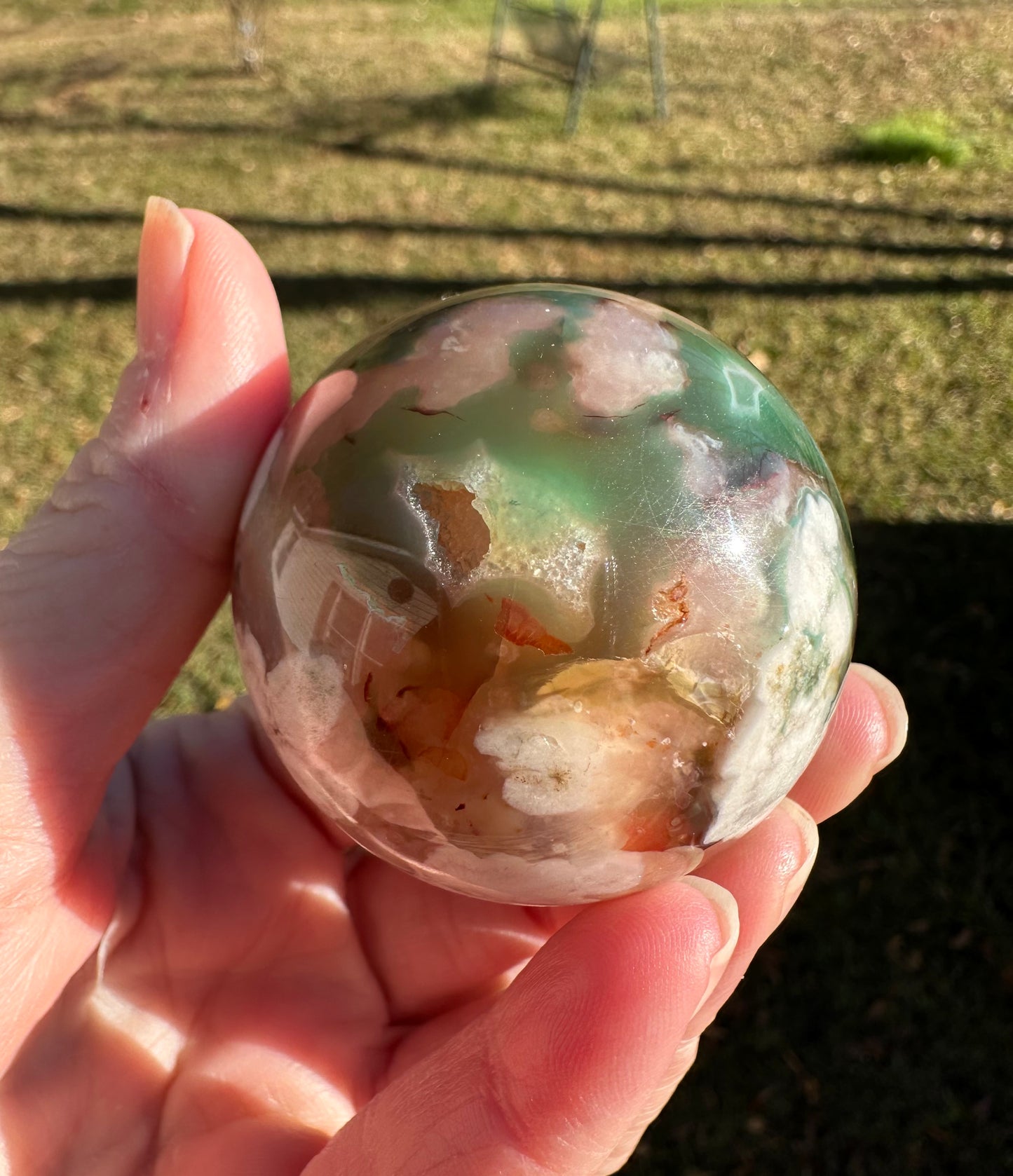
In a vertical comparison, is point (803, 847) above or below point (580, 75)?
below

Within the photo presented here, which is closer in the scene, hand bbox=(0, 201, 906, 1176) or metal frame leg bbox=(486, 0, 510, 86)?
hand bbox=(0, 201, 906, 1176)

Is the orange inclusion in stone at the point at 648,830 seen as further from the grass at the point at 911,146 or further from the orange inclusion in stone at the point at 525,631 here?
the grass at the point at 911,146

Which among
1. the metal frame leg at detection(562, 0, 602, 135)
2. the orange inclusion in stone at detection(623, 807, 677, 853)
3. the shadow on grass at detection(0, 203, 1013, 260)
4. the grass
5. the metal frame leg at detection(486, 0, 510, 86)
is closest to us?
the orange inclusion in stone at detection(623, 807, 677, 853)

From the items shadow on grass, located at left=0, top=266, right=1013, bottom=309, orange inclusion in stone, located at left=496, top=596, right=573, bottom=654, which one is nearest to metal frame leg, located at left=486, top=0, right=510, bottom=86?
shadow on grass, located at left=0, top=266, right=1013, bottom=309

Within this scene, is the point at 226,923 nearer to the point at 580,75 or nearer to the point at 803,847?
the point at 803,847

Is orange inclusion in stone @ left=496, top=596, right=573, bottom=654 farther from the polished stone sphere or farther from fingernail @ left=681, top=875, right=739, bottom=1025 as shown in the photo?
fingernail @ left=681, top=875, right=739, bottom=1025

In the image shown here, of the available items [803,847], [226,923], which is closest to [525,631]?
[803,847]

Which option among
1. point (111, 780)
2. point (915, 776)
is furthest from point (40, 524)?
point (915, 776)
